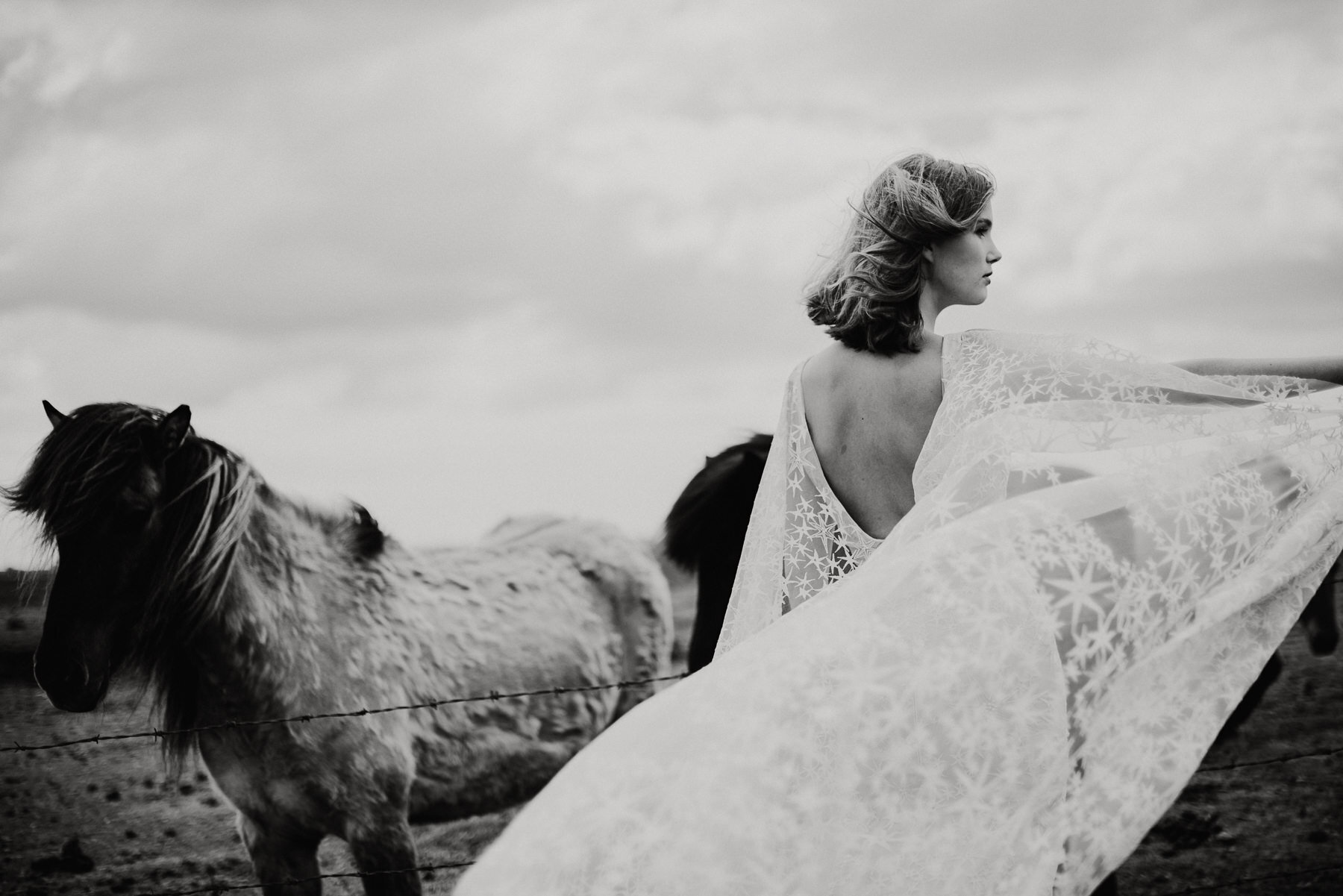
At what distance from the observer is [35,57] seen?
485 cm

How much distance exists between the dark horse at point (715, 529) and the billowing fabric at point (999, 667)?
1778 mm

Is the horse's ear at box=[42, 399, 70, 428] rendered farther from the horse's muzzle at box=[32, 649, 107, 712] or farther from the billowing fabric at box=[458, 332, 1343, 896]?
the billowing fabric at box=[458, 332, 1343, 896]

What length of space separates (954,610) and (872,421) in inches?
21.0

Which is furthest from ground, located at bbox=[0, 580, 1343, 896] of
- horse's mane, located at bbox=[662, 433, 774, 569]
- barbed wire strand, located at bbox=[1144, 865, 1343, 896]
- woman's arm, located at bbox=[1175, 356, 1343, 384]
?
woman's arm, located at bbox=[1175, 356, 1343, 384]

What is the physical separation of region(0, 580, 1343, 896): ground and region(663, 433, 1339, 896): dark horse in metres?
0.79

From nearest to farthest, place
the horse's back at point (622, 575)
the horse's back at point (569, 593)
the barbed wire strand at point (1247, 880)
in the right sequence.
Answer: the barbed wire strand at point (1247, 880) → the horse's back at point (569, 593) → the horse's back at point (622, 575)

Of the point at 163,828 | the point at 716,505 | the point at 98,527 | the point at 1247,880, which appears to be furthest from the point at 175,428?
the point at 1247,880

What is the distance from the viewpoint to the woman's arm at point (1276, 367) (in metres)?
2.18

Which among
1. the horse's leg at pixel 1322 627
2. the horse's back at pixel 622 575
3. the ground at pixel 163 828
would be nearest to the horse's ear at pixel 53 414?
the ground at pixel 163 828

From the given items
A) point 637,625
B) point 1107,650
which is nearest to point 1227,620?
point 1107,650

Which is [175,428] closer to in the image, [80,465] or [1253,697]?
[80,465]

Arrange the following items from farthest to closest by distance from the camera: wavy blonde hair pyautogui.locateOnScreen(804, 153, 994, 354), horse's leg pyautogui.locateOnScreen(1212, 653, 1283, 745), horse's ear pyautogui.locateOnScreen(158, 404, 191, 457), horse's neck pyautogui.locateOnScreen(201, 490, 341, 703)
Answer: horse's leg pyautogui.locateOnScreen(1212, 653, 1283, 745) → horse's neck pyautogui.locateOnScreen(201, 490, 341, 703) → horse's ear pyautogui.locateOnScreen(158, 404, 191, 457) → wavy blonde hair pyautogui.locateOnScreen(804, 153, 994, 354)

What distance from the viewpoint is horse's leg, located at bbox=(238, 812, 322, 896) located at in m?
3.23

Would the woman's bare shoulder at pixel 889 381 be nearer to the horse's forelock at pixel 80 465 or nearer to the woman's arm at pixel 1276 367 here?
the woman's arm at pixel 1276 367
